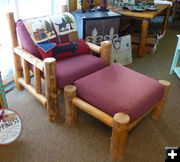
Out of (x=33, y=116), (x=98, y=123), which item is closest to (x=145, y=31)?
(x=98, y=123)

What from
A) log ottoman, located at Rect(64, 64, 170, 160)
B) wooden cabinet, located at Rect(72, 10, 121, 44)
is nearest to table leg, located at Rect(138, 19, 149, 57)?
wooden cabinet, located at Rect(72, 10, 121, 44)

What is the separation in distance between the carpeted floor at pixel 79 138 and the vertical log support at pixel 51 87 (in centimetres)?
10

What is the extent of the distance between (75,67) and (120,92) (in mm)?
502

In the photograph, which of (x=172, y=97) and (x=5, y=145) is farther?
(x=172, y=97)

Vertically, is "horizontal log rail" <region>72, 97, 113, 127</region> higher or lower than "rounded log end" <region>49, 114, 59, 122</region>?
higher

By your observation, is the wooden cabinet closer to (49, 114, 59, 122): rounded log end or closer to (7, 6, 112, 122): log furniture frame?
(7, 6, 112, 122): log furniture frame

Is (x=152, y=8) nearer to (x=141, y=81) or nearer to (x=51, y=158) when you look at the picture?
(x=141, y=81)

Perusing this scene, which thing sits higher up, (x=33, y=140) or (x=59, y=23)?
(x=59, y=23)

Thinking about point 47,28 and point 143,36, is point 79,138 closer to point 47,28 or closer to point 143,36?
point 47,28

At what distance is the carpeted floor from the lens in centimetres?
146

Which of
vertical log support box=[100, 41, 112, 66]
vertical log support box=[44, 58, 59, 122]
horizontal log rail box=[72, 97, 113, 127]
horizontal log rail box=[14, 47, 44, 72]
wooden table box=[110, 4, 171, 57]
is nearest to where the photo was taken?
horizontal log rail box=[72, 97, 113, 127]

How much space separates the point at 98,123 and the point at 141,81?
0.51 m

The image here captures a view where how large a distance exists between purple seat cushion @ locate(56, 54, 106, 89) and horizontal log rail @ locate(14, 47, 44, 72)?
16 cm

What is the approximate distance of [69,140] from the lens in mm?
1590
